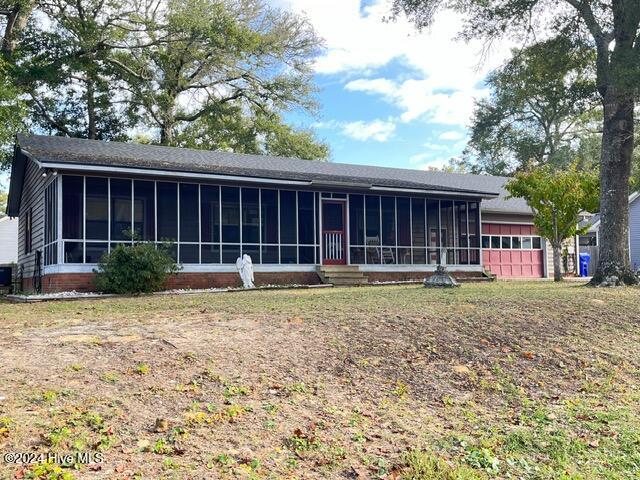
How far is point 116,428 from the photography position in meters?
3.94

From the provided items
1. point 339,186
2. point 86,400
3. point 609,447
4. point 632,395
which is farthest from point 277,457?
point 339,186

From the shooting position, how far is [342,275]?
61.2 feet

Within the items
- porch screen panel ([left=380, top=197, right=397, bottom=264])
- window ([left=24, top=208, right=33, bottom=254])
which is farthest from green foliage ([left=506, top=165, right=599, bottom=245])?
window ([left=24, top=208, right=33, bottom=254])

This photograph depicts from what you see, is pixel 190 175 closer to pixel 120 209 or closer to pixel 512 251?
pixel 120 209

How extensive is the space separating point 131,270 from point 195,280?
8.99ft

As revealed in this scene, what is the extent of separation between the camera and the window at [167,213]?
18.6 metres

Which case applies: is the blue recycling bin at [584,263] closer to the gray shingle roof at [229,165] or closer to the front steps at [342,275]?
the gray shingle roof at [229,165]

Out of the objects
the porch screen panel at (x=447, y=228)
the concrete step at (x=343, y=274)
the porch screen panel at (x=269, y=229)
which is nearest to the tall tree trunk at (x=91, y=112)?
the porch screen panel at (x=269, y=229)

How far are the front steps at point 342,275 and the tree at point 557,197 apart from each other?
5693 millimetres

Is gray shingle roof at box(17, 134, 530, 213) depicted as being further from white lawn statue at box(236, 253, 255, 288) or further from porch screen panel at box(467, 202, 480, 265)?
white lawn statue at box(236, 253, 255, 288)

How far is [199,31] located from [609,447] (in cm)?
2513

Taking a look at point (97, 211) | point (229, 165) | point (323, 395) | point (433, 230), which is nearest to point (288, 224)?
point (229, 165)

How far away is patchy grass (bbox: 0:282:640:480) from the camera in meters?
3.82

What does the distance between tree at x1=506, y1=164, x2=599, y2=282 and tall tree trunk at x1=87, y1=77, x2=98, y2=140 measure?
2026cm
